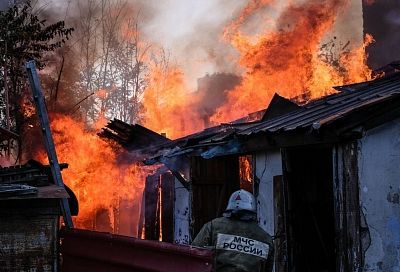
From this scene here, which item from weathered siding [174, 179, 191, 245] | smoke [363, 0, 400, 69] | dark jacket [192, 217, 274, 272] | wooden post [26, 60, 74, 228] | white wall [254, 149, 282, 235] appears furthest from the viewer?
smoke [363, 0, 400, 69]

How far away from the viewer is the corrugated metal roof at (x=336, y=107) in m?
6.89

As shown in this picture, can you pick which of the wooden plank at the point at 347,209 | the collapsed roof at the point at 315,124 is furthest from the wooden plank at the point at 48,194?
the wooden plank at the point at 347,209

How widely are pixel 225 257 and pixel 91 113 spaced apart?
3536 cm

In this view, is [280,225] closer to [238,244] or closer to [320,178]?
[320,178]

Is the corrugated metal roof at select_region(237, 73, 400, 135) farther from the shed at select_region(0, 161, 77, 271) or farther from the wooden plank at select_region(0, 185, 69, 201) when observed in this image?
the shed at select_region(0, 161, 77, 271)

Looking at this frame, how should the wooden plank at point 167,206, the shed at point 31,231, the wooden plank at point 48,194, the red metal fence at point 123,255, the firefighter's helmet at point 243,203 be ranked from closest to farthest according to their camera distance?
1. the red metal fence at point 123,255
2. the firefighter's helmet at point 243,203
3. the wooden plank at point 48,194
4. the shed at point 31,231
5. the wooden plank at point 167,206

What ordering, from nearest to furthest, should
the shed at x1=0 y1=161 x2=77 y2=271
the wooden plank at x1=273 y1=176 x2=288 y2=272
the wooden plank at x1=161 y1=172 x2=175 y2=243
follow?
the shed at x1=0 y1=161 x2=77 y2=271, the wooden plank at x1=273 y1=176 x2=288 y2=272, the wooden plank at x1=161 y1=172 x2=175 y2=243

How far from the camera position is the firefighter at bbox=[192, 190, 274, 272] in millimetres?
4312

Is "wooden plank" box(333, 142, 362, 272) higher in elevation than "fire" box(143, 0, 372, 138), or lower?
lower

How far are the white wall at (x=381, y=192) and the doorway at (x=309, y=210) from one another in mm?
1166

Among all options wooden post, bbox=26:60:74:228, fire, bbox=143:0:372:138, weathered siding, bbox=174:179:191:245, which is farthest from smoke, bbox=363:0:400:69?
wooden post, bbox=26:60:74:228

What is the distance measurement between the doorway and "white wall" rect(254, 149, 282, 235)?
0.30m

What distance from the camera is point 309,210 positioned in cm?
879

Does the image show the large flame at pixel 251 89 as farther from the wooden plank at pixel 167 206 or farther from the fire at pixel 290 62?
the wooden plank at pixel 167 206
